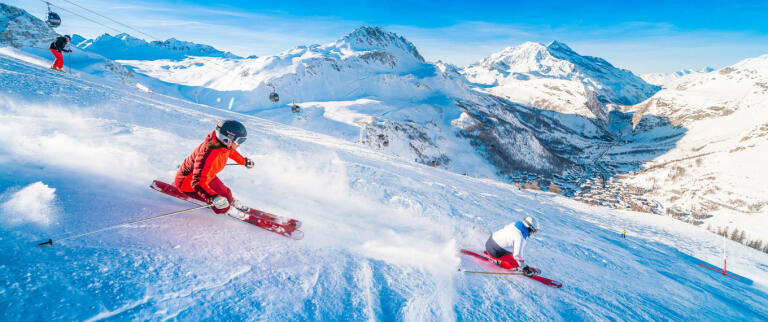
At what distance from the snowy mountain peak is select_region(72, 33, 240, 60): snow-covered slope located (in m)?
97.2

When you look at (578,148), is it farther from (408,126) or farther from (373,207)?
(373,207)

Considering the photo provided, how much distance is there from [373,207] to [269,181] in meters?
3.04

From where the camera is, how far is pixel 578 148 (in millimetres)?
163875

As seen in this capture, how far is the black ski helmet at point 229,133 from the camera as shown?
15.9ft

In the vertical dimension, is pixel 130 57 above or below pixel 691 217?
above

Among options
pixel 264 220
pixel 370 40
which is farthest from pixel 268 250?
pixel 370 40

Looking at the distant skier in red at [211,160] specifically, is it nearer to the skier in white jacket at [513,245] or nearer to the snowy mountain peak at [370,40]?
the skier in white jacket at [513,245]

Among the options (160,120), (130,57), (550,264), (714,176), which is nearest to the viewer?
(550,264)

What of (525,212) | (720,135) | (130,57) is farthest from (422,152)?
(720,135)

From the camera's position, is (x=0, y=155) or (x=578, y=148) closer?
(x=0, y=155)

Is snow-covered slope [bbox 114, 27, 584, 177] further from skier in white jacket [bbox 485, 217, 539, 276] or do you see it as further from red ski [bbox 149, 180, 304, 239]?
red ski [bbox 149, 180, 304, 239]

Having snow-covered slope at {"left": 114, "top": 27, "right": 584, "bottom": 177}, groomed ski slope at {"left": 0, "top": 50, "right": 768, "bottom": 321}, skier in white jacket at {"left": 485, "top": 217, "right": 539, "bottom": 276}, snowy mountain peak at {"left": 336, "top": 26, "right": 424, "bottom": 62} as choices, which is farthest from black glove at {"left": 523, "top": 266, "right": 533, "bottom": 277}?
snowy mountain peak at {"left": 336, "top": 26, "right": 424, "bottom": 62}

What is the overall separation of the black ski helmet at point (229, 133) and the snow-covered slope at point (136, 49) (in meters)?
188

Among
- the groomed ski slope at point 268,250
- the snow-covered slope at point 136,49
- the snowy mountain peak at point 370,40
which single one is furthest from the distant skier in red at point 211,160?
Result: the snow-covered slope at point 136,49
